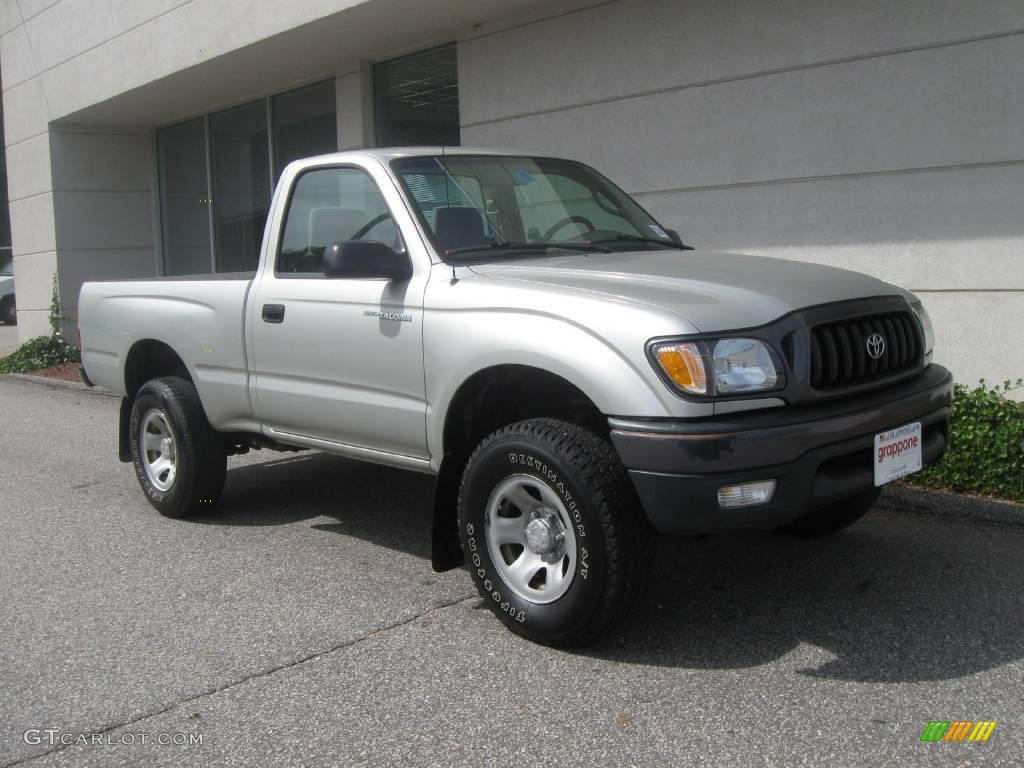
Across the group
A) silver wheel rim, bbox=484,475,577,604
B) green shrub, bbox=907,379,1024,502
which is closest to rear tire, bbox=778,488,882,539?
green shrub, bbox=907,379,1024,502

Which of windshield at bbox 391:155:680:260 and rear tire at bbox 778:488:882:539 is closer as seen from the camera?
windshield at bbox 391:155:680:260

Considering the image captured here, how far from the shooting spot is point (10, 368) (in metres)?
15.4

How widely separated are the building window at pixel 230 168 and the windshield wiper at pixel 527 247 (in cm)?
849

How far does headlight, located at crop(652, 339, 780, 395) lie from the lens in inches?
138

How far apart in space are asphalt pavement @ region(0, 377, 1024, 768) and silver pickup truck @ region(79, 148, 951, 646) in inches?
13.2

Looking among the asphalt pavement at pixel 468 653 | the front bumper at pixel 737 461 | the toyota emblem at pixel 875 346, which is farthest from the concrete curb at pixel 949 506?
the front bumper at pixel 737 461

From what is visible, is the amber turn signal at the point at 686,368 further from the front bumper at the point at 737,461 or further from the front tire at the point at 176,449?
the front tire at the point at 176,449

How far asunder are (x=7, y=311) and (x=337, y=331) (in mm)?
24255

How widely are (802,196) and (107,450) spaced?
587cm

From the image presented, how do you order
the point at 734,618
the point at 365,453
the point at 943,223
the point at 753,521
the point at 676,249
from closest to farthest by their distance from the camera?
the point at 753,521
the point at 734,618
the point at 365,453
the point at 676,249
the point at 943,223

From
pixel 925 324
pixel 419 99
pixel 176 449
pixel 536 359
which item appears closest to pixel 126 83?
pixel 419 99

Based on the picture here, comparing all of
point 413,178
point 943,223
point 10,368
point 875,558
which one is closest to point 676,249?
point 413,178

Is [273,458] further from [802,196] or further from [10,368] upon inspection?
[10,368]

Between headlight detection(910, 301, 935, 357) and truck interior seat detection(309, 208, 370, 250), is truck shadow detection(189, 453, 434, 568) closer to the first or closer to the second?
truck interior seat detection(309, 208, 370, 250)
